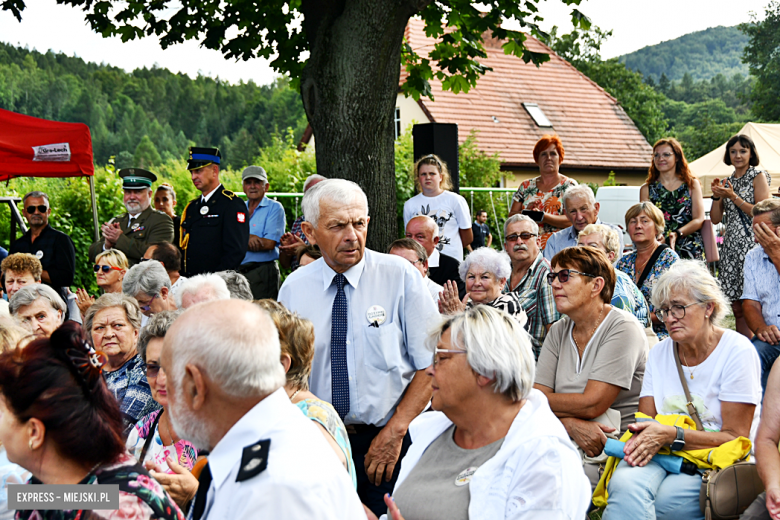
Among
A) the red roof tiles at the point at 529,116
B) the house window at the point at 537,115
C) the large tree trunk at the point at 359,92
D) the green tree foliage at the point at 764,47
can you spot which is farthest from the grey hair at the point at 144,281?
→ the green tree foliage at the point at 764,47

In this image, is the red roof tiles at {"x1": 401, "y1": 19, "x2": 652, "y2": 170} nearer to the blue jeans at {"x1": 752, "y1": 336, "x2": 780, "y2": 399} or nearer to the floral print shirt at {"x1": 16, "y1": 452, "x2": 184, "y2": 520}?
the blue jeans at {"x1": 752, "y1": 336, "x2": 780, "y2": 399}

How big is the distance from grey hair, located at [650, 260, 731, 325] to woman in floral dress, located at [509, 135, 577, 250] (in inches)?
125

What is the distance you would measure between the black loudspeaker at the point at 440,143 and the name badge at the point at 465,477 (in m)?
6.04

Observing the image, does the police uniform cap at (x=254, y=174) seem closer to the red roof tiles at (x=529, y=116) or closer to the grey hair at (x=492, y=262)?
the grey hair at (x=492, y=262)

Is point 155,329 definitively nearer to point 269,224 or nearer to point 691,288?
point 691,288

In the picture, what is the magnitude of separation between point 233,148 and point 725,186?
5124 centimetres

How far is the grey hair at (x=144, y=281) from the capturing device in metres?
5.15

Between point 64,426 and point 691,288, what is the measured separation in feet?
9.91

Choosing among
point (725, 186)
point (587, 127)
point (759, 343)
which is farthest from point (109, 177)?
point (587, 127)

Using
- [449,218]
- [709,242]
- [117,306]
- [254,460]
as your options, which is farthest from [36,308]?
[709,242]

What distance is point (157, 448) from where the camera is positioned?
3.10 metres

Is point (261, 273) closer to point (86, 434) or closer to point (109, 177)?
point (86, 434)

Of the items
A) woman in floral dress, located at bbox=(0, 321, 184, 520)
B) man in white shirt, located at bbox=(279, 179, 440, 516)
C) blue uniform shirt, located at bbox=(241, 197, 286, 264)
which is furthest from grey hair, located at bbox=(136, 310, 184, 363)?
blue uniform shirt, located at bbox=(241, 197, 286, 264)

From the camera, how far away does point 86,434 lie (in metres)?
2.11
